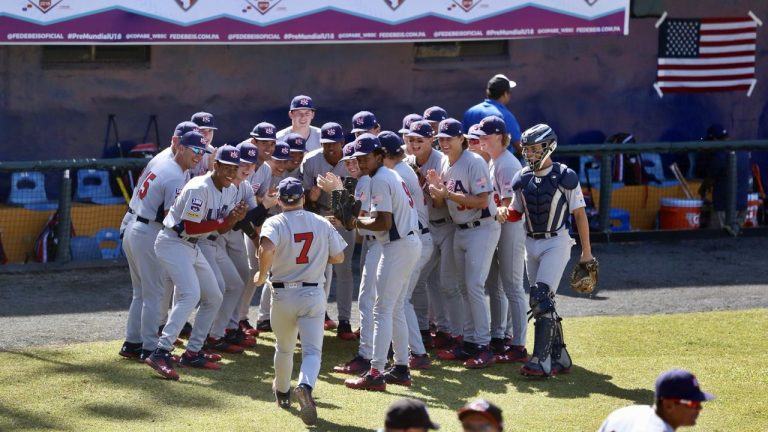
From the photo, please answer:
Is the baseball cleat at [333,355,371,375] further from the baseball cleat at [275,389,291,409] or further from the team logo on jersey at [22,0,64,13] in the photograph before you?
the team logo on jersey at [22,0,64,13]

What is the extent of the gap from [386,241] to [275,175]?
1.81 m

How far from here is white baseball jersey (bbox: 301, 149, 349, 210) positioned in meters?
10.8

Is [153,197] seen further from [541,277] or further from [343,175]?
[541,277]

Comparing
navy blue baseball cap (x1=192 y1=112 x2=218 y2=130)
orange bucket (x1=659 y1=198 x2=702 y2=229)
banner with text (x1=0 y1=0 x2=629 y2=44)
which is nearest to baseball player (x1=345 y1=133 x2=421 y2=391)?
navy blue baseball cap (x1=192 y1=112 x2=218 y2=130)

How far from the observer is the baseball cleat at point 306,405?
27.2 ft

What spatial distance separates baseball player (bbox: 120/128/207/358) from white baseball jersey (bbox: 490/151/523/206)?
223cm

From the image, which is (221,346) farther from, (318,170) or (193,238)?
(318,170)

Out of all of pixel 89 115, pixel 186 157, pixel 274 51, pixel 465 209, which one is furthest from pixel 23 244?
pixel 465 209

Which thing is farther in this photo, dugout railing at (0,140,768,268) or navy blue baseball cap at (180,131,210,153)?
dugout railing at (0,140,768,268)

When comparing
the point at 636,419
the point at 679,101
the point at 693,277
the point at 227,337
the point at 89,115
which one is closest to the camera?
the point at 636,419

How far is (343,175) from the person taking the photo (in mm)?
10773

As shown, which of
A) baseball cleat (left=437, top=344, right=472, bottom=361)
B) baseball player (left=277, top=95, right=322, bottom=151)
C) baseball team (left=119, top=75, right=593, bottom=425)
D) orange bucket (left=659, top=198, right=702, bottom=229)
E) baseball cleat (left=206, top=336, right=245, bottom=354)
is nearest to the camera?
baseball team (left=119, top=75, right=593, bottom=425)

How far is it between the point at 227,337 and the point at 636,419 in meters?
5.39

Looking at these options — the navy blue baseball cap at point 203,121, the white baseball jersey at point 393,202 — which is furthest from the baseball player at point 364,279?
the navy blue baseball cap at point 203,121
